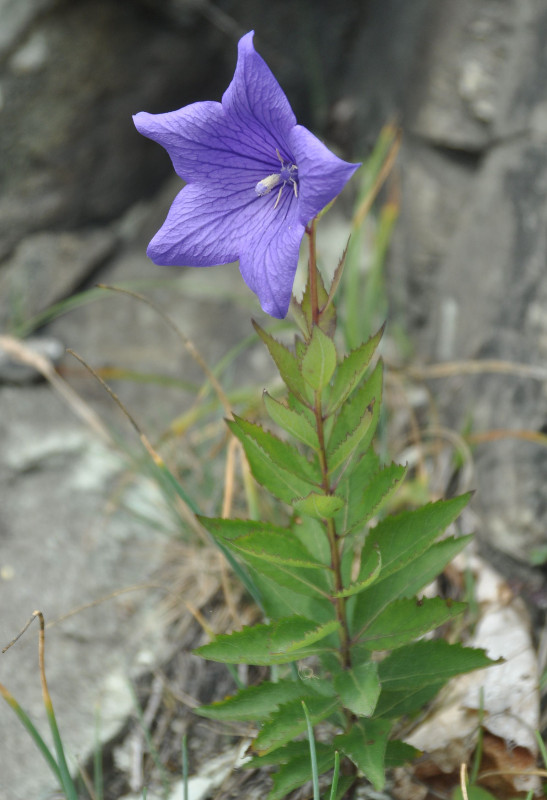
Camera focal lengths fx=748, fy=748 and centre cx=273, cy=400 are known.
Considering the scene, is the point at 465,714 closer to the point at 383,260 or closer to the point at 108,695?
the point at 108,695

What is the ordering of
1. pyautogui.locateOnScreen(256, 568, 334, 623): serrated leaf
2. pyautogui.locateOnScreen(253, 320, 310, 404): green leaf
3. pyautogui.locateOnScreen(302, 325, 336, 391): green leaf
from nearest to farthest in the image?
pyautogui.locateOnScreen(302, 325, 336, 391): green leaf, pyautogui.locateOnScreen(253, 320, 310, 404): green leaf, pyautogui.locateOnScreen(256, 568, 334, 623): serrated leaf

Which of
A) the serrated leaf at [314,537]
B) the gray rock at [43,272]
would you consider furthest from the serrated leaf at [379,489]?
the gray rock at [43,272]

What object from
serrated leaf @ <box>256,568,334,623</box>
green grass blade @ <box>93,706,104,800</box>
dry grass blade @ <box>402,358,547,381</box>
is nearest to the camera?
serrated leaf @ <box>256,568,334,623</box>

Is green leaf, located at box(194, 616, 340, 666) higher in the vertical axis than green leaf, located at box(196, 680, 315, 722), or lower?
higher

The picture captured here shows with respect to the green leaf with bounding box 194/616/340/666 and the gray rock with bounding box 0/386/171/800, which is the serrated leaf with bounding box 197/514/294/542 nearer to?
the green leaf with bounding box 194/616/340/666

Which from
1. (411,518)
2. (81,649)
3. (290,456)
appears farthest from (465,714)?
(81,649)

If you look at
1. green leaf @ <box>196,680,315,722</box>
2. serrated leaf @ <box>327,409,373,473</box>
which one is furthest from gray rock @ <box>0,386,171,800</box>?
serrated leaf @ <box>327,409,373,473</box>
